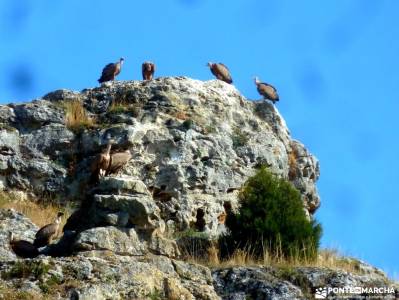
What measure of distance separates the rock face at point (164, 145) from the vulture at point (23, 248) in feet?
17.3

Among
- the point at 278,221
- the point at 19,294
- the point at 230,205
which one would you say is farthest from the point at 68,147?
the point at 19,294

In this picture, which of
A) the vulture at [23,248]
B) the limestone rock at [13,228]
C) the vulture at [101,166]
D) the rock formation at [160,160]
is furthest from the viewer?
the vulture at [101,166]

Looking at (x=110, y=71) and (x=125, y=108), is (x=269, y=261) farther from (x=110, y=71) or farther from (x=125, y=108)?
(x=110, y=71)

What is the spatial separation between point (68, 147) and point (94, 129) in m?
0.78

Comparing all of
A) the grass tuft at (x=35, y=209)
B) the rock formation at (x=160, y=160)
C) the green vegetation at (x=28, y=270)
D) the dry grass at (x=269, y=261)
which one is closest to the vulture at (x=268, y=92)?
the rock formation at (x=160, y=160)

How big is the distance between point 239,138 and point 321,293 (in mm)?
8931

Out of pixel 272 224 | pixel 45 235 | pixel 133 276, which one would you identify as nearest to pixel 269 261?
pixel 272 224

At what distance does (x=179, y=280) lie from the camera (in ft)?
55.0

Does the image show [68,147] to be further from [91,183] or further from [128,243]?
[128,243]

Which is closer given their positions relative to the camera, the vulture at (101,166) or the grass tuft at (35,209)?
the vulture at (101,166)

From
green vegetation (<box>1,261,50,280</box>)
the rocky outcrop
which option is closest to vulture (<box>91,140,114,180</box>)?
the rocky outcrop

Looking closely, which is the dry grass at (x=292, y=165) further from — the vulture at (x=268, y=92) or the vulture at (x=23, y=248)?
the vulture at (x=23, y=248)

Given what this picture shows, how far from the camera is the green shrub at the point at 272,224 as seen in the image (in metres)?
20.7

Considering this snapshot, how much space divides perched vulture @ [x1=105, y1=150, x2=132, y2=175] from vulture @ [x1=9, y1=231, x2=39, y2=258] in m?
3.87
